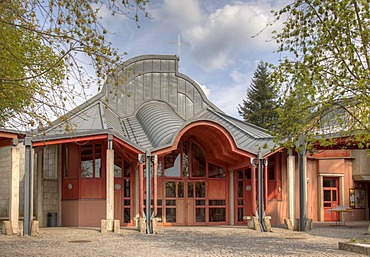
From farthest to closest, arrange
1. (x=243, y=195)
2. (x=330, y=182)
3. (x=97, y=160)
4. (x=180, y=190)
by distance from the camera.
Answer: (x=330, y=182) < (x=243, y=195) < (x=180, y=190) < (x=97, y=160)

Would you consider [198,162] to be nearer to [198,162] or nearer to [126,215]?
[198,162]

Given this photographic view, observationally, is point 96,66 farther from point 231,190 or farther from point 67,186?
point 231,190

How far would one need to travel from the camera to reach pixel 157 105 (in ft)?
85.0

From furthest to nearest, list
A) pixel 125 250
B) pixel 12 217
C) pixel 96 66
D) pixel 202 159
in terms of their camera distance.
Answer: pixel 202 159, pixel 12 217, pixel 125 250, pixel 96 66

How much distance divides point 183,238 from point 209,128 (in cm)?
560

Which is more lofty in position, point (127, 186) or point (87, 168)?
point (87, 168)

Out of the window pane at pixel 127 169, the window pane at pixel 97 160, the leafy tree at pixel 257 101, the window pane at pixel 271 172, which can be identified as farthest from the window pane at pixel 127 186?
the leafy tree at pixel 257 101

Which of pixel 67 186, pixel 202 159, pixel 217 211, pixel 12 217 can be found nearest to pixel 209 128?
pixel 202 159

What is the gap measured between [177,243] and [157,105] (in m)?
12.2

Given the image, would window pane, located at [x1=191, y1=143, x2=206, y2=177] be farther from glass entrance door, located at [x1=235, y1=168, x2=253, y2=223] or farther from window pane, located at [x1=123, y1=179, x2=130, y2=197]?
window pane, located at [x1=123, y1=179, x2=130, y2=197]

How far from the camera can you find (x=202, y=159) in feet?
75.4

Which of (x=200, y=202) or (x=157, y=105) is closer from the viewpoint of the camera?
(x=200, y=202)

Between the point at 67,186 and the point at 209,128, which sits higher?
the point at 209,128

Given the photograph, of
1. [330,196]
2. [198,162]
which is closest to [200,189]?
[198,162]
